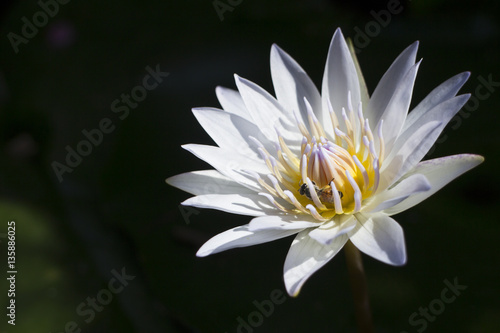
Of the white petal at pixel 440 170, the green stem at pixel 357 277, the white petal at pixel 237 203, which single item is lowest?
the green stem at pixel 357 277

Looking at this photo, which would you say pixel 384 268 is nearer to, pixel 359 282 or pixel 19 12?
pixel 359 282

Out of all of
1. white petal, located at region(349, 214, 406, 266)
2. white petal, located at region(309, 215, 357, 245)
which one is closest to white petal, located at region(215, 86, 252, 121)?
white petal, located at region(309, 215, 357, 245)

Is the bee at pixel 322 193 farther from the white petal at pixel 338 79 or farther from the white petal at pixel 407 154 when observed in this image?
the white petal at pixel 338 79

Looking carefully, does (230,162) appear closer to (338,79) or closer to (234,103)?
(234,103)

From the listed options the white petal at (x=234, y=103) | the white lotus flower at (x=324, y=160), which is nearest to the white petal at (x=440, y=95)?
the white lotus flower at (x=324, y=160)

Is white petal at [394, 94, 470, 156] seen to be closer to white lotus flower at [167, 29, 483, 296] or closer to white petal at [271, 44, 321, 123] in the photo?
white lotus flower at [167, 29, 483, 296]

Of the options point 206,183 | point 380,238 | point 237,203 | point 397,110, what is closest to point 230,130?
point 206,183
